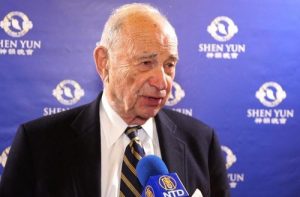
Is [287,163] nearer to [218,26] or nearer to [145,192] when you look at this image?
[218,26]

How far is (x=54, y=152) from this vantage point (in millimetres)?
1069

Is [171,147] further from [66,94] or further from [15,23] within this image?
[15,23]

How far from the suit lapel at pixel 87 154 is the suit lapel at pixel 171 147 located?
20 centimetres

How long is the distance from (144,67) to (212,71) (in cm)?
128

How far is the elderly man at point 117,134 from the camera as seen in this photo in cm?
98

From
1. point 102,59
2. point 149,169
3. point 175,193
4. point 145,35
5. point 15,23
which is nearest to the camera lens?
point 175,193

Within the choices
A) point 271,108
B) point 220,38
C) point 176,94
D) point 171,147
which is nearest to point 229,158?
point 271,108

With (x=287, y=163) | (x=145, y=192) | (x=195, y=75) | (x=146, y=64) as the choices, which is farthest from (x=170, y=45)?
(x=287, y=163)

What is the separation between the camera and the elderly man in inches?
38.7

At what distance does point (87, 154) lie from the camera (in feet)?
3.50

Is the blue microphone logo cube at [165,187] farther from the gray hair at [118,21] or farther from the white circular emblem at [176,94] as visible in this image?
the white circular emblem at [176,94]

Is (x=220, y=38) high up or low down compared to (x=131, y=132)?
up

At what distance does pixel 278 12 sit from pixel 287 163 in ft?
3.07

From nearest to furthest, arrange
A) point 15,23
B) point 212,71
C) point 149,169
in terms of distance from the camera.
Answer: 1. point 149,169
2. point 15,23
3. point 212,71
